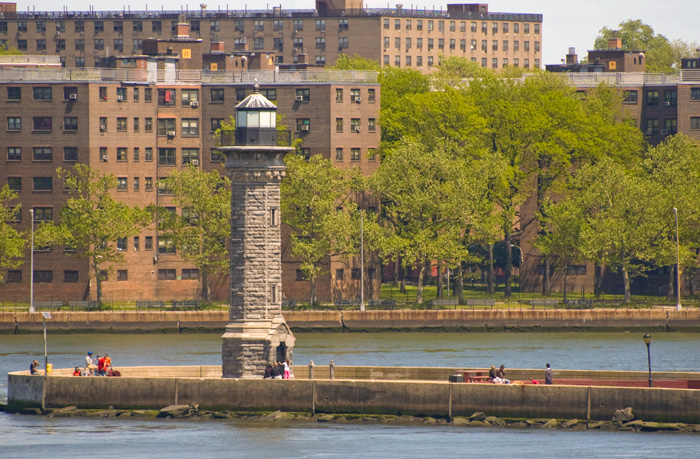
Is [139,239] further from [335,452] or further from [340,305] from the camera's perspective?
[335,452]

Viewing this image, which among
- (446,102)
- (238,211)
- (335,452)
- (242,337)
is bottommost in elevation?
(335,452)

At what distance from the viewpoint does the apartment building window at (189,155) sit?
438 ft

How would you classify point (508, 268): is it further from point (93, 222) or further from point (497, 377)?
point (497, 377)

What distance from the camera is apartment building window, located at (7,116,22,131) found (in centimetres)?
12988

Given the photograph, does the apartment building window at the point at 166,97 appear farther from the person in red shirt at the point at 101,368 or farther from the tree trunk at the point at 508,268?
the person in red shirt at the point at 101,368

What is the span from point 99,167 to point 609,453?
261 ft

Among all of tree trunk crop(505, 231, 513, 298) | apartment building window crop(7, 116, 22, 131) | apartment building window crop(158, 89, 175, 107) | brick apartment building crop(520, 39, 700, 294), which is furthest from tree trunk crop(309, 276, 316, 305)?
apartment building window crop(7, 116, 22, 131)

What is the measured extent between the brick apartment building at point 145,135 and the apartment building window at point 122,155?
9 centimetres

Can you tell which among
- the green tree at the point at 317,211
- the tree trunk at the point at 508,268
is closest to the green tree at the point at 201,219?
the green tree at the point at 317,211

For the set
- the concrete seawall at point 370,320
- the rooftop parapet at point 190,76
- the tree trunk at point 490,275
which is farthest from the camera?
the rooftop parapet at point 190,76

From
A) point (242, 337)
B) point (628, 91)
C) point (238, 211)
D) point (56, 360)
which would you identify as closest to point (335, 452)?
point (242, 337)

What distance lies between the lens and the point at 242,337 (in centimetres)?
6412

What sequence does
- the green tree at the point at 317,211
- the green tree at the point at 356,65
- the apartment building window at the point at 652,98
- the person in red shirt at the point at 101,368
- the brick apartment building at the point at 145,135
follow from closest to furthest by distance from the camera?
the person in red shirt at the point at 101,368 < the green tree at the point at 317,211 < the brick apartment building at the point at 145,135 < the apartment building window at the point at 652,98 < the green tree at the point at 356,65

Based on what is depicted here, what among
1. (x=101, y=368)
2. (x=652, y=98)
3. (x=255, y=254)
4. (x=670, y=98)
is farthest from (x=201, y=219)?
(x=255, y=254)
